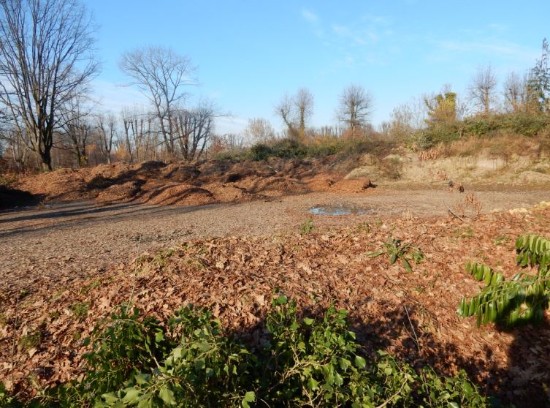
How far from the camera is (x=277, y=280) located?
4.10 m

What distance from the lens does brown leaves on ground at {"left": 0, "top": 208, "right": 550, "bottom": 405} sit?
10.9 feet

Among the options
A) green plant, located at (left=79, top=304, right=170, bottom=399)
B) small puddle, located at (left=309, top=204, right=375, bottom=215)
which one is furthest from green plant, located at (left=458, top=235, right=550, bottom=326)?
small puddle, located at (left=309, top=204, right=375, bottom=215)

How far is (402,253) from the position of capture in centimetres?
479

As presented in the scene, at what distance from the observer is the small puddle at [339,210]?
1077 cm

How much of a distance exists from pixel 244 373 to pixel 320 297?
221 cm

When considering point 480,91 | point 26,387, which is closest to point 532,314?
point 26,387

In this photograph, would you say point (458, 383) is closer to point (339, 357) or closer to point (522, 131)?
point (339, 357)

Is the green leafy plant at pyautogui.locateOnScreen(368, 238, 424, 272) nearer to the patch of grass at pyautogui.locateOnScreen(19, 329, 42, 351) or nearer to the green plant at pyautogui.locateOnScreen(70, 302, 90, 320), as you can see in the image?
the green plant at pyautogui.locateOnScreen(70, 302, 90, 320)

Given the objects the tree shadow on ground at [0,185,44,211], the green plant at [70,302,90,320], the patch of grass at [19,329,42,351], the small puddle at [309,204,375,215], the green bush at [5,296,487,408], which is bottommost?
the small puddle at [309,204,375,215]

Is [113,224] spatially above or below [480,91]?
below

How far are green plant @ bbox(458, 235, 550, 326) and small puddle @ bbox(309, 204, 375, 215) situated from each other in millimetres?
6831

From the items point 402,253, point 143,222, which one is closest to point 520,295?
point 402,253

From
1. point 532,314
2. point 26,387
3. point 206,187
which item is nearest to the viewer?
point 26,387

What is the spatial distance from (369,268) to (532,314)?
5.55 feet
